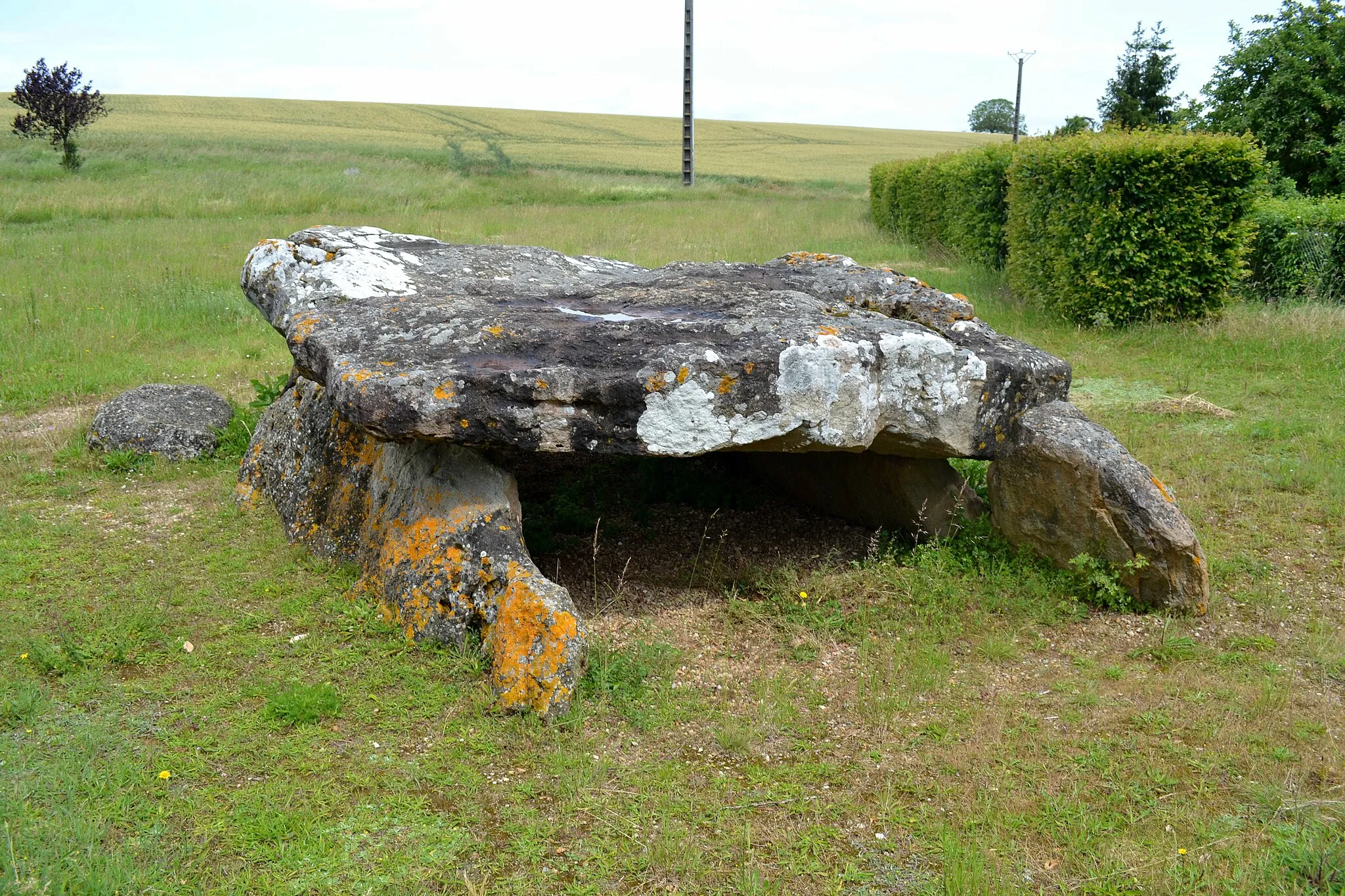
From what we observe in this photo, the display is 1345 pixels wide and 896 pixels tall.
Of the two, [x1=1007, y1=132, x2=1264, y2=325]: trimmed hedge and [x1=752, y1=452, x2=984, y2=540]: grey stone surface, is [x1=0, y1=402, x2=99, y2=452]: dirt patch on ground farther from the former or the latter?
[x1=1007, y1=132, x2=1264, y2=325]: trimmed hedge

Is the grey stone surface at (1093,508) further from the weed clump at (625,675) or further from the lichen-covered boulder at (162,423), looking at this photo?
the lichen-covered boulder at (162,423)

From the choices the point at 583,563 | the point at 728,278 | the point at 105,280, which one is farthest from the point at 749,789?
the point at 105,280

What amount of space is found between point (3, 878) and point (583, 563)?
10.9 ft

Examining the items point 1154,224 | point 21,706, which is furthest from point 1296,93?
point 21,706

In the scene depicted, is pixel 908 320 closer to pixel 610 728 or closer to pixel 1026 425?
pixel 1026 425

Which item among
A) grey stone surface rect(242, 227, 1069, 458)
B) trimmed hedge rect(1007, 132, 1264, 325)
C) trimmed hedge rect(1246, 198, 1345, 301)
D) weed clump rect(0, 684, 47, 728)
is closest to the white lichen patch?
grey stone surface rect(242, 227, 1069, 458)

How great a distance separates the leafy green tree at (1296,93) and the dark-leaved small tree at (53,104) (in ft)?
101

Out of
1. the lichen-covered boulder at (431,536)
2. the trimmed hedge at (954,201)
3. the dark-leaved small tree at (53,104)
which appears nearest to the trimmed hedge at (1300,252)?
the trimmed hedge at (954,201)

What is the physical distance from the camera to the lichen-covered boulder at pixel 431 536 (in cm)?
432

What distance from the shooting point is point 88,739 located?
391 centimetres

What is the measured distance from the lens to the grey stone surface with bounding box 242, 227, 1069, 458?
4.70 m

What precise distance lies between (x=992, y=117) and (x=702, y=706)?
113 m

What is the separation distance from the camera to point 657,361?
479cm

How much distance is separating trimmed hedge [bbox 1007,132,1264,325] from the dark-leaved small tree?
29.8 meters
